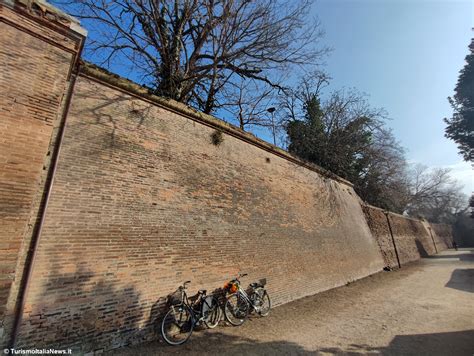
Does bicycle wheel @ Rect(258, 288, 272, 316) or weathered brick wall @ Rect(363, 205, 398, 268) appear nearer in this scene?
bicycle wheel @ Rect(258, 288, 272, 316)

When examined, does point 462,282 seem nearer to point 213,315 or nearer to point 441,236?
point 213,315

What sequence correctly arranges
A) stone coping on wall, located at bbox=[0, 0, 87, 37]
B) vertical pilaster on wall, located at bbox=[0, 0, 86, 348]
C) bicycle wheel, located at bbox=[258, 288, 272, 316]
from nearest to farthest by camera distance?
1. vertical pilaster on wall, located at bbox=[0, 0, 86, 348]
2. stone coping on wall, located at bbox=[0, 0, 87, 37]
3. bicycle wheel, located at bbox=[258, 288, 272, 316]

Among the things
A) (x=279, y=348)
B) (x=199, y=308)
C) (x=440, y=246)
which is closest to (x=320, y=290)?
(x=279, y=348)

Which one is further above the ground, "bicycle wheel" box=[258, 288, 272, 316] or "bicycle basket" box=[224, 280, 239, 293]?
"bicycle basket" box=[224, 280, 239, 293]

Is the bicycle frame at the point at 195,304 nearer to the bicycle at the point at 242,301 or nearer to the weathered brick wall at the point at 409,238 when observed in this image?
the bicycle at the point at 242,301

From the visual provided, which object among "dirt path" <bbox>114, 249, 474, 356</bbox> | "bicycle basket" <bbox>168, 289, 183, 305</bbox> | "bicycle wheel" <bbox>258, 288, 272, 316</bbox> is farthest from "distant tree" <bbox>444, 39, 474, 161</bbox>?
"bicycle basket" <bbox>168, 289, 183, 305</bbox>

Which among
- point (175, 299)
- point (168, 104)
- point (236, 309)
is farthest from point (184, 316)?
point (168, 104)

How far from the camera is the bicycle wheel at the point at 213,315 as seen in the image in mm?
5102

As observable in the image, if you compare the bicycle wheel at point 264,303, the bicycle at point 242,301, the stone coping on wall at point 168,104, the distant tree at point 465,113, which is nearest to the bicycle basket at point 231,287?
the bicycle at point 242,301

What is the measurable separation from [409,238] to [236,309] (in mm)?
20274

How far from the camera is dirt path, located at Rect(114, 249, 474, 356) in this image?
4.31 meters

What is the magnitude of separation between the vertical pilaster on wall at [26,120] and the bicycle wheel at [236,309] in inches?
144

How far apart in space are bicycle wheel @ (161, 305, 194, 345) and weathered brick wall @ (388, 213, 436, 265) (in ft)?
54.2

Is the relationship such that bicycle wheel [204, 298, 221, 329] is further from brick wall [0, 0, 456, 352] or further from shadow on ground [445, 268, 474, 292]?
shadow on ground [445, 268, 474, 292]
